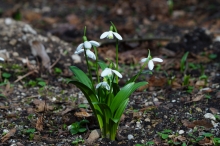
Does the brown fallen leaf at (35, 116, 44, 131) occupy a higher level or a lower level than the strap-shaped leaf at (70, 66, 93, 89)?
lower

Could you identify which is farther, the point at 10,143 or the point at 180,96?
the point at 180,96

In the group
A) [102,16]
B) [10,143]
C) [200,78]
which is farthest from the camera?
[102,16]

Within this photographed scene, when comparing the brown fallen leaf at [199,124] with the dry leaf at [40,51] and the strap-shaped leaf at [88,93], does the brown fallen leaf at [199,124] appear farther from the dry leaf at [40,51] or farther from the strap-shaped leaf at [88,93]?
the dry leaf at [40,51]

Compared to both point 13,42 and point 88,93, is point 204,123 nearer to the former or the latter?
point 88,93

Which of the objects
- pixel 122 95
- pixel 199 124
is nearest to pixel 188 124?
pixel 199 124

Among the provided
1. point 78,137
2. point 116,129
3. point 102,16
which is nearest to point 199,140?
point 116,129

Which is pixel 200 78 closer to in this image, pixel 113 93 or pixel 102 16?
pixel 113 93

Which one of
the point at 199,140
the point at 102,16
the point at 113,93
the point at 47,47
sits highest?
the point at 102,16

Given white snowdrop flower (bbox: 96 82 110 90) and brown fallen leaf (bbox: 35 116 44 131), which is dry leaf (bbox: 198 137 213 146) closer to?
white snowdrop flower (bbox: 96 82 110 90)

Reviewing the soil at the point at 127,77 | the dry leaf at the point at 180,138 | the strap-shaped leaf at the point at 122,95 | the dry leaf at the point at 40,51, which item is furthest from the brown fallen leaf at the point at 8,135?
the dry leaf at the point at 40,51

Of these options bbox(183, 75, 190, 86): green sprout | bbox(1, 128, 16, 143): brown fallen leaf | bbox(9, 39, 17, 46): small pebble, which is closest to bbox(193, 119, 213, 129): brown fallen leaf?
bbox(183, 75, 190, 86): green sprout
